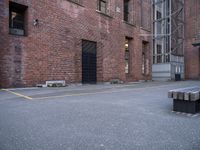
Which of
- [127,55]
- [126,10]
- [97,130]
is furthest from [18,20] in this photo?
[126,10]

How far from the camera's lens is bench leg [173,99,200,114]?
15.4 ft

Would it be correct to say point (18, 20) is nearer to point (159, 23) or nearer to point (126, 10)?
point (126, 10)

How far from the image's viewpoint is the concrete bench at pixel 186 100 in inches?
177

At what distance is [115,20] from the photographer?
1678cm

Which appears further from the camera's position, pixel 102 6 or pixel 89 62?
pixel 102 6

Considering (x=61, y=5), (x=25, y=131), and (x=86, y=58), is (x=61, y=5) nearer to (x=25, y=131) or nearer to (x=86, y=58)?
(x=86, y=58)

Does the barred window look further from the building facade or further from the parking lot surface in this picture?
the parking lot surface

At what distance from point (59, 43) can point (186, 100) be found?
908cm

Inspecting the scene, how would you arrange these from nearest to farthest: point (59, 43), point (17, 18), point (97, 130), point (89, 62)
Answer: point (97, 130) → point (17, 18) → point (59, 43) → point (89, 62)

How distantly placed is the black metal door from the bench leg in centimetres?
959

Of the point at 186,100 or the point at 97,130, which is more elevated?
the point at 186,100

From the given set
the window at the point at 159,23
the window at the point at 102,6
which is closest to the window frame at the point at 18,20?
the window at the point at 102,6

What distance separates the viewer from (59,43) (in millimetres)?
12305

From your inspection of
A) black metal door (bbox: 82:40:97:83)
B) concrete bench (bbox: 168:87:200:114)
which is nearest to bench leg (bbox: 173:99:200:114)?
concrete bench (bbox: 168:87:200:114)
